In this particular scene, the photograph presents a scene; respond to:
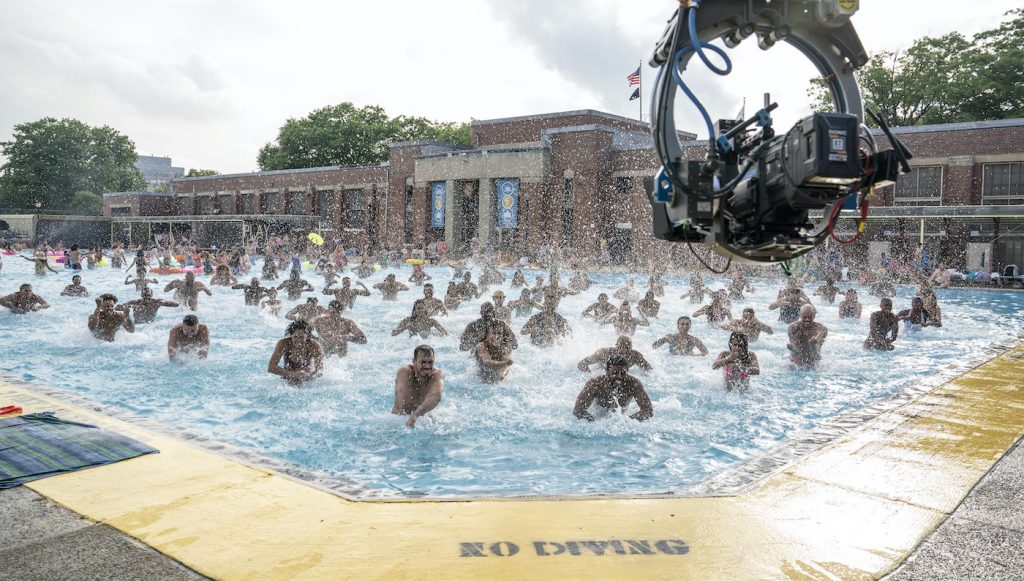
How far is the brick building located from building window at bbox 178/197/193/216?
5949mm

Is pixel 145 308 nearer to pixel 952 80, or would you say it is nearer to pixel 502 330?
pixel 502 330

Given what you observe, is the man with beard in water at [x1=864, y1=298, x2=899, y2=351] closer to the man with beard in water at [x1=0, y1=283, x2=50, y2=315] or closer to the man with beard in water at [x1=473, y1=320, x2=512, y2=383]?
the man with beard in water at [x1=473, y1=320, x2=512, y2=383]

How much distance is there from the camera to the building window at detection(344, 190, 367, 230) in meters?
47.9

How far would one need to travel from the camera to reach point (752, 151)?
13.1 feet

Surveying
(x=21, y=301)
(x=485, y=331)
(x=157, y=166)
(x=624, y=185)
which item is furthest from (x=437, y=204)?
(x=157, y=166)

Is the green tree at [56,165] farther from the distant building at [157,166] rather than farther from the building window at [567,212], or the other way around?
the distant building at [157,166]

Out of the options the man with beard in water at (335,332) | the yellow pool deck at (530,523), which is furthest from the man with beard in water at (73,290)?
the yellow pool deck at (530,523)

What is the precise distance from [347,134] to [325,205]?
1464cm

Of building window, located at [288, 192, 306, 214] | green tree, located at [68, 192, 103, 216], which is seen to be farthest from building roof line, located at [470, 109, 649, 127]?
green tree, located at [68, 192, 103, 216]

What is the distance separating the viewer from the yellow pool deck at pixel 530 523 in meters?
3.94

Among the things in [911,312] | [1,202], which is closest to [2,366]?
[911,312]

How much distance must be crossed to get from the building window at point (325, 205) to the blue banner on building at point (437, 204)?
10814mm

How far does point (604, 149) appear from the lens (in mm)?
36594

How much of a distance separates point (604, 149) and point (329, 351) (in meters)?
27.2
